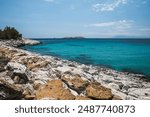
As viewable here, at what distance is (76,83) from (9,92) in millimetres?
1378

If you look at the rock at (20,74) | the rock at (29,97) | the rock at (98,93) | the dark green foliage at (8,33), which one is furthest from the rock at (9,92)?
the dark green foliage at (8,33)

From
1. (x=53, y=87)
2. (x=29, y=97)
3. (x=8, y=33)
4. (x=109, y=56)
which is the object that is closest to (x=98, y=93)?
(x=53, y=87)

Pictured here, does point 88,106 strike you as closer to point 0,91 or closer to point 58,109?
point 58,109

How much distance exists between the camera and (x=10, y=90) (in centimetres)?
452

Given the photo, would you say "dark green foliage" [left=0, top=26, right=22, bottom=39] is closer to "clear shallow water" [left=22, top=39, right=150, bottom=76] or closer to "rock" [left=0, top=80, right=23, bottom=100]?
"clear shallow water" [left=22, top=39, right=150, bottom=76]

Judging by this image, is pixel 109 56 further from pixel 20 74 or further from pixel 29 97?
pixel 29 97

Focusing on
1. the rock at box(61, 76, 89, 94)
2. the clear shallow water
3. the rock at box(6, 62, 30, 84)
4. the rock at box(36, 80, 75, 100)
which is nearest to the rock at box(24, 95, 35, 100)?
the rock at box(36, 80, 75, 100)

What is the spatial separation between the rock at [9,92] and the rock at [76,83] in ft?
3.56

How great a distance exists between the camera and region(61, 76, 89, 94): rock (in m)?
5.14

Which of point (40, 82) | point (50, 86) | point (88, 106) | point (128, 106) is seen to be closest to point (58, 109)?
point (88, 106)

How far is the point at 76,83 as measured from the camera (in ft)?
17.3

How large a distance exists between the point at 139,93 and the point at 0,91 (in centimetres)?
307

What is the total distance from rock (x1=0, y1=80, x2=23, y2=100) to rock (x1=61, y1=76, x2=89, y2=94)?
3.56 ft

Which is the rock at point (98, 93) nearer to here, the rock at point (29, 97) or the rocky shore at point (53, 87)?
the rocky shore at point (53, 87)
